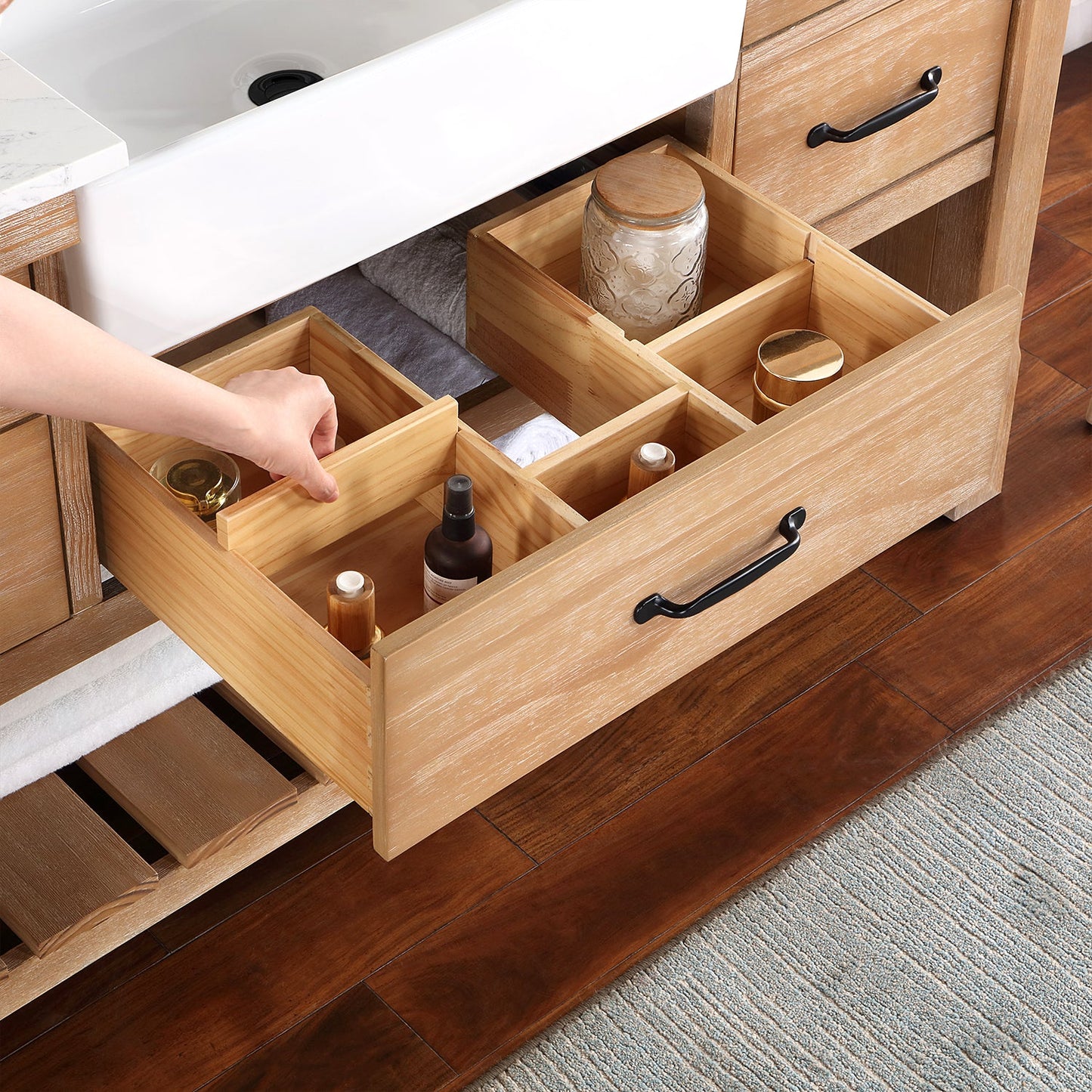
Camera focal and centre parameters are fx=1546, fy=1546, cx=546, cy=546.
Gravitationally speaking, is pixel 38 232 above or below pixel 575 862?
above

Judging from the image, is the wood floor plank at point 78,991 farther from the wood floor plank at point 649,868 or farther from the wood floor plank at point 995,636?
the wood floor plank at point 995,636

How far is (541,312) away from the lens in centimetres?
130

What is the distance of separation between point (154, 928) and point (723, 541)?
2.39 ft

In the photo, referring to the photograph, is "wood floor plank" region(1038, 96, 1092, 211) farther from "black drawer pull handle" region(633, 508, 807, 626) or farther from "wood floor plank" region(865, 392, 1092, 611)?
"black drawer pull handle" region(633, 508, 807, 626)

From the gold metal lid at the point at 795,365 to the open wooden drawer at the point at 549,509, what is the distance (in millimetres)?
54

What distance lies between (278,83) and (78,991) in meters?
0.84

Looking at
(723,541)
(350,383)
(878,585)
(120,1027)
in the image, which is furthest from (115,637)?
(878,585)

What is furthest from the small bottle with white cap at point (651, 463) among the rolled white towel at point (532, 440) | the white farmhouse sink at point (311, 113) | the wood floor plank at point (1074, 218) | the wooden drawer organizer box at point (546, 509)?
the wood floor plank at point (1074, 218)

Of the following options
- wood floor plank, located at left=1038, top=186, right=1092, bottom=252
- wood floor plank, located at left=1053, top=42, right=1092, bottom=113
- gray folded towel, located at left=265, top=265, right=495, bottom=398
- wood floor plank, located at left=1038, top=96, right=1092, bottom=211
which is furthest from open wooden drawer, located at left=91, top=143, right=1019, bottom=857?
wood floor plank, located at left=1053, top=42, right=1092, bottom=113

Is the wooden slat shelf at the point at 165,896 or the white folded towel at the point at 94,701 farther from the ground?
the white folded towel at the point at 94,701

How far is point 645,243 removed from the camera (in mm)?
1287

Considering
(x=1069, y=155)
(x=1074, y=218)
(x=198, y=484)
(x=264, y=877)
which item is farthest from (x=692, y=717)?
(x=1069, y=155)

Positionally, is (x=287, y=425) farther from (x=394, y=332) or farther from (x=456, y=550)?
(x=394, y=332)

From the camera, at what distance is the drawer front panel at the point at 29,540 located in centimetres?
108
